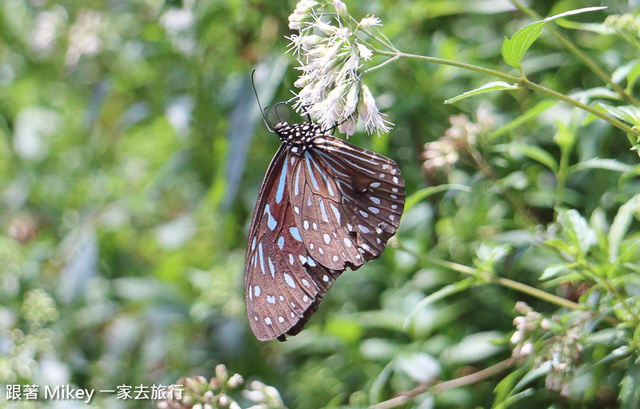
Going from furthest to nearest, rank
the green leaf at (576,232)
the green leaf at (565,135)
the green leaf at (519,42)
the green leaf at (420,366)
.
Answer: the green leaf at (420,366)
the green leaf at (565,135)
the green leaf at (576,232)
the green leaf at (519,42)

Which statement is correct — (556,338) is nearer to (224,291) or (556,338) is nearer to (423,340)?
(423,340)

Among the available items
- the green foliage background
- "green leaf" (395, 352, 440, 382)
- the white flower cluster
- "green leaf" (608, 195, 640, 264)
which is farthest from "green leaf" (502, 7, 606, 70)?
"green leaf" (395, 352, 440, 382)

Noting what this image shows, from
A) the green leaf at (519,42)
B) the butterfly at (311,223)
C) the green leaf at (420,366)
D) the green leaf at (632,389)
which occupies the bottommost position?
the green leaf at (632,389)

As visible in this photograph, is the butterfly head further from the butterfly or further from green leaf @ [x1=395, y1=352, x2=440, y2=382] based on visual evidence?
green leaf @ [x1=395, y1=352, x2=440, y2=382]

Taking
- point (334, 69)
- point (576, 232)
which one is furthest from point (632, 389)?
point (334, 69)

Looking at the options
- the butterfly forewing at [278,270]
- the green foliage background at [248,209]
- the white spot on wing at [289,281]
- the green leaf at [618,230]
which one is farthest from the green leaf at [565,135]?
the white spot on wing at [289,281]

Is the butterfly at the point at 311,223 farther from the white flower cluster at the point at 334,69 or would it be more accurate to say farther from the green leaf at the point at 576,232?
the green leaf at the point at 576,232
